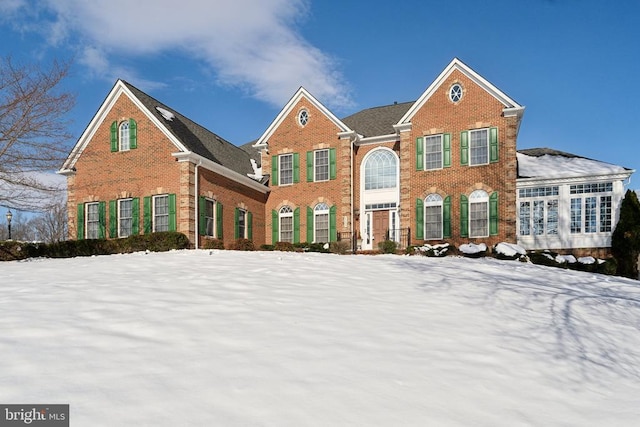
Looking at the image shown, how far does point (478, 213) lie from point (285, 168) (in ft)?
33.6

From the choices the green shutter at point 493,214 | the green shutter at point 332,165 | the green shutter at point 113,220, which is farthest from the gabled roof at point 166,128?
the green shutter at point 493,214

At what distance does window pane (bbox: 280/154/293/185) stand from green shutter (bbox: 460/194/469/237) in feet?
29.4

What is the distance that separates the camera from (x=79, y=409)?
3.22 m

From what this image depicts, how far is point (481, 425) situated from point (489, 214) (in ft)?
56.3

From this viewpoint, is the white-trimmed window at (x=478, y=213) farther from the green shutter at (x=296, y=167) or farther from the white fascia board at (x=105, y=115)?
the white fascia board at (x=105, y=115)

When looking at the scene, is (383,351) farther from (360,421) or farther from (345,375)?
(360,421)

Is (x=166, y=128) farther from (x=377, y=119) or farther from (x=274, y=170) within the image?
(x=377, y=119)

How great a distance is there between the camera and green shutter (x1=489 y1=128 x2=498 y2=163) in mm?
19500

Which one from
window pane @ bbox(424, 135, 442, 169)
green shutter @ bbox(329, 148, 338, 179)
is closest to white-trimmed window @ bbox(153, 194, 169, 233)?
green shutter @ bbox(329, 148, 338, 179)

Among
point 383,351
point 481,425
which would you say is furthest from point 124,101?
point 481,425

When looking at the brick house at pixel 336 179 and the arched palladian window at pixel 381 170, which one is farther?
the arched palladian window at pixel 381 170

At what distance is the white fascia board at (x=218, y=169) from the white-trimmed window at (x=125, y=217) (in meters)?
3.46

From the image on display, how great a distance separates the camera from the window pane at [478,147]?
19797 mm

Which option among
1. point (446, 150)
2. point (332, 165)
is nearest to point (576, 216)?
point (446, 150)
